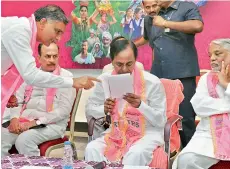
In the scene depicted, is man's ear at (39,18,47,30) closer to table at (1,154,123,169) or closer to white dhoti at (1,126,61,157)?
table at (1,154,123,169)

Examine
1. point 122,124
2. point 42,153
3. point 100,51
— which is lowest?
point 42,153

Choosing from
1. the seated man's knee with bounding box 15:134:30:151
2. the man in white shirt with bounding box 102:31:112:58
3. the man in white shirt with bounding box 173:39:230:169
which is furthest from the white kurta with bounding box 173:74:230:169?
the man in white shirt with bounding box 102:31:112:58

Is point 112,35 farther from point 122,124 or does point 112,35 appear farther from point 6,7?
point 122,124

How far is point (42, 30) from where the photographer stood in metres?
2.64

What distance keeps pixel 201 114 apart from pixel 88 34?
8.20ft

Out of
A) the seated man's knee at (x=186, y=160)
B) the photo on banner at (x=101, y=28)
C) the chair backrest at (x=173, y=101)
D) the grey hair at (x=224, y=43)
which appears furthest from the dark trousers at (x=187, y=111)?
the photo on banner at (x=101, y=28)

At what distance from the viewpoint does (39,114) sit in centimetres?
367

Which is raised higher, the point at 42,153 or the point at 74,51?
the point at 74,51

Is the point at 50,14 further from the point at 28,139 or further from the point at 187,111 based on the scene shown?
the point at 187,111

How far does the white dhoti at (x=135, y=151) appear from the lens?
2.95 meters

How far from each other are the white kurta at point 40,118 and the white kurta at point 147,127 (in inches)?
13.3

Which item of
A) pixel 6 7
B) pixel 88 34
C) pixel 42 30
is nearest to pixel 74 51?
pixel 88 34

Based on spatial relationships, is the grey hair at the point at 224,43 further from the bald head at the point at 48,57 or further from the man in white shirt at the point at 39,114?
the bald head at the point at 48,57

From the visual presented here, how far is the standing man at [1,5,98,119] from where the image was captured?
2.55 metres
